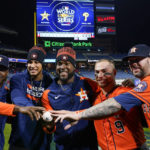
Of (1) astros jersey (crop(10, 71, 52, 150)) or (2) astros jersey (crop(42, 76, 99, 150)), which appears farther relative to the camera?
(1) astros jersey (crop(10, 71, 52, 150))

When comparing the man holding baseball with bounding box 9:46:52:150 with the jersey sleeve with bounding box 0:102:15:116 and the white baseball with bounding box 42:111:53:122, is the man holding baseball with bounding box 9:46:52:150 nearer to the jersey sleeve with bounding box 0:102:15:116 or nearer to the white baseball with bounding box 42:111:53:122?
the jersey sleeve with bounding box 0:102:15:116

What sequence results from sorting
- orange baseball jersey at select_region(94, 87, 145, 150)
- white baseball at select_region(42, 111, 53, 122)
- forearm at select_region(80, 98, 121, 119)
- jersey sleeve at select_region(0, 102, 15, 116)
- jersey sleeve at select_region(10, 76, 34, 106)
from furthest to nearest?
jersey sleeve at select_region(10, 76, 34, 106), jersey sleeve at select_region(0, 102, 15, 116), orange baseball jersey at select_region(94, 87, 145, 150), white baseball at select_region(42, 111, 53, 122), forearm at select_region(80, 98, 121, 119)

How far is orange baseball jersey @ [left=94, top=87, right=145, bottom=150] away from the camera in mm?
1827

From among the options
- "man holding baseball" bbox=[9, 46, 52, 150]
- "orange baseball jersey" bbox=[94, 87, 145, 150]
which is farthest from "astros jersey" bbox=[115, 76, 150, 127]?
"man holding baseball" bbox=[9, 46, 52, 150]

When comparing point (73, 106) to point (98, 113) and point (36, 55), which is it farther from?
point (36, 55)

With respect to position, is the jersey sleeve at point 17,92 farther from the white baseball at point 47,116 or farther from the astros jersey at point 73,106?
the white baseball at point 47,116

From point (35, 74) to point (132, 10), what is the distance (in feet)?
84.0

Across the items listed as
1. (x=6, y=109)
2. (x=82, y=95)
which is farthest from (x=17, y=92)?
(x=82, y=95)

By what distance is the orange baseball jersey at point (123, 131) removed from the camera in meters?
1.83

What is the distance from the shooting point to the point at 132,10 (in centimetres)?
2430

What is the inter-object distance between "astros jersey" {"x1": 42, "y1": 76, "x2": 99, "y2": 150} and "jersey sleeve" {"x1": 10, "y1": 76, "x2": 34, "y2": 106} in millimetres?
310

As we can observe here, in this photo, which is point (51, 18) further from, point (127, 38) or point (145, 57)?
point (145, 57)

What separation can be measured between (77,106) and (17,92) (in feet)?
2.95

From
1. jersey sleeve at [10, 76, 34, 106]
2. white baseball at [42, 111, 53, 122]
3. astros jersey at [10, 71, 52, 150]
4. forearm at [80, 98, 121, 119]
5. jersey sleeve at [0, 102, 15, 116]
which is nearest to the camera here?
forearm at [80, 98, 121, 119]
